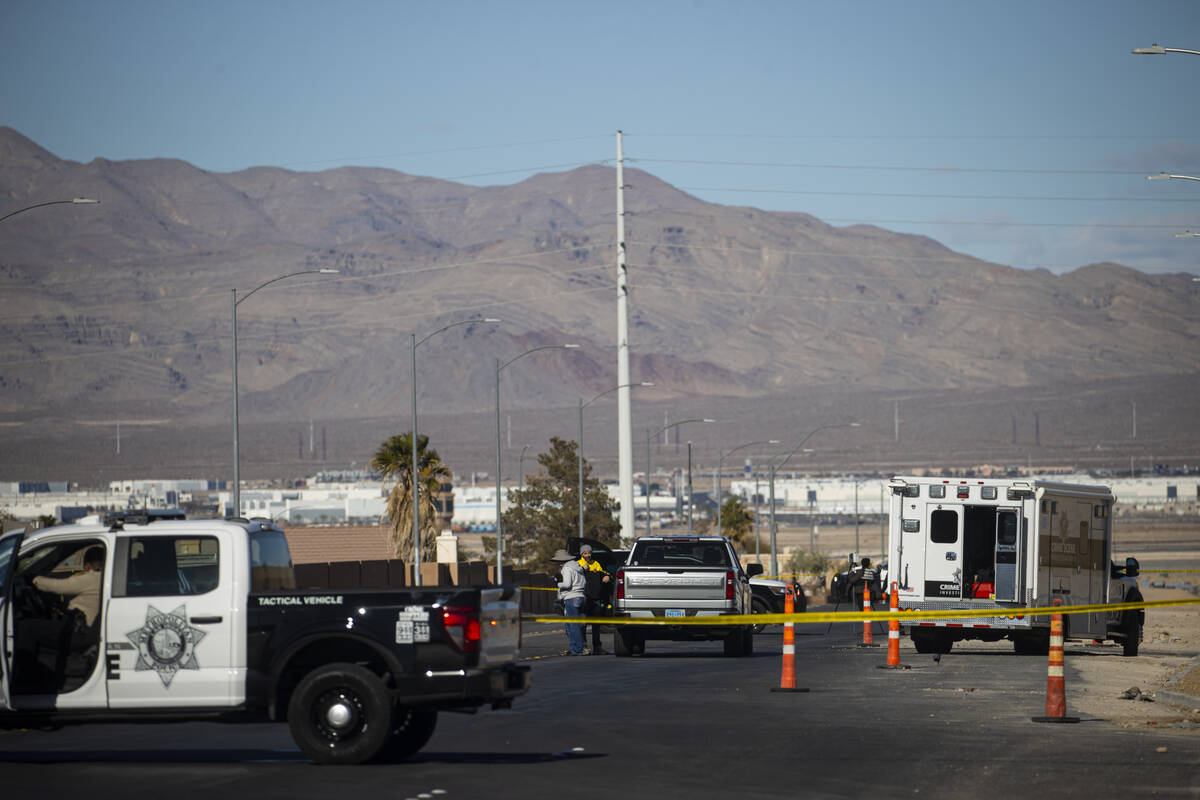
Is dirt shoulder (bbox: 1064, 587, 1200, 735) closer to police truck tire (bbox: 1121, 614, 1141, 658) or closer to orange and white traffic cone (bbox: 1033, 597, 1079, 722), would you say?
police truck tire (bbox: 1121, 614, 1141, 658)

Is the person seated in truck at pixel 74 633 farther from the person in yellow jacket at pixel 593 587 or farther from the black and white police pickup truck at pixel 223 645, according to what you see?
the person in yellow jacket at pixel 593 587

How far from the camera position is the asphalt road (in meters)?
13.3

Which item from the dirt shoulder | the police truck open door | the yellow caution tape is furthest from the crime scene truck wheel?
the police truck open door

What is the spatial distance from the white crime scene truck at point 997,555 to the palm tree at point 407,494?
127 feet

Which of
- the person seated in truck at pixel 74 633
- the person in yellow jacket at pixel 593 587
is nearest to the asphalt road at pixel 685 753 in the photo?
the person seated in truck at pixel 74 633

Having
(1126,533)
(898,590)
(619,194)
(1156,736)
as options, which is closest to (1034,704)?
(1156,736)

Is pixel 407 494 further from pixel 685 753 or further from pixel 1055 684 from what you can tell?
pixel 685 753

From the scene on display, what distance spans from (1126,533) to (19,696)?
160 metres

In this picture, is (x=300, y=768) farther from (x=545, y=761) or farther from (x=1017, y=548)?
(x=1017, y=548)

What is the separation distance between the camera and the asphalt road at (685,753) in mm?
13312

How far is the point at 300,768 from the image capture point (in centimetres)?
1448

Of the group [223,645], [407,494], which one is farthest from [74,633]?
[407,494]

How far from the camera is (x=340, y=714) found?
14414 millimetres

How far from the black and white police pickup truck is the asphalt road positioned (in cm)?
51
